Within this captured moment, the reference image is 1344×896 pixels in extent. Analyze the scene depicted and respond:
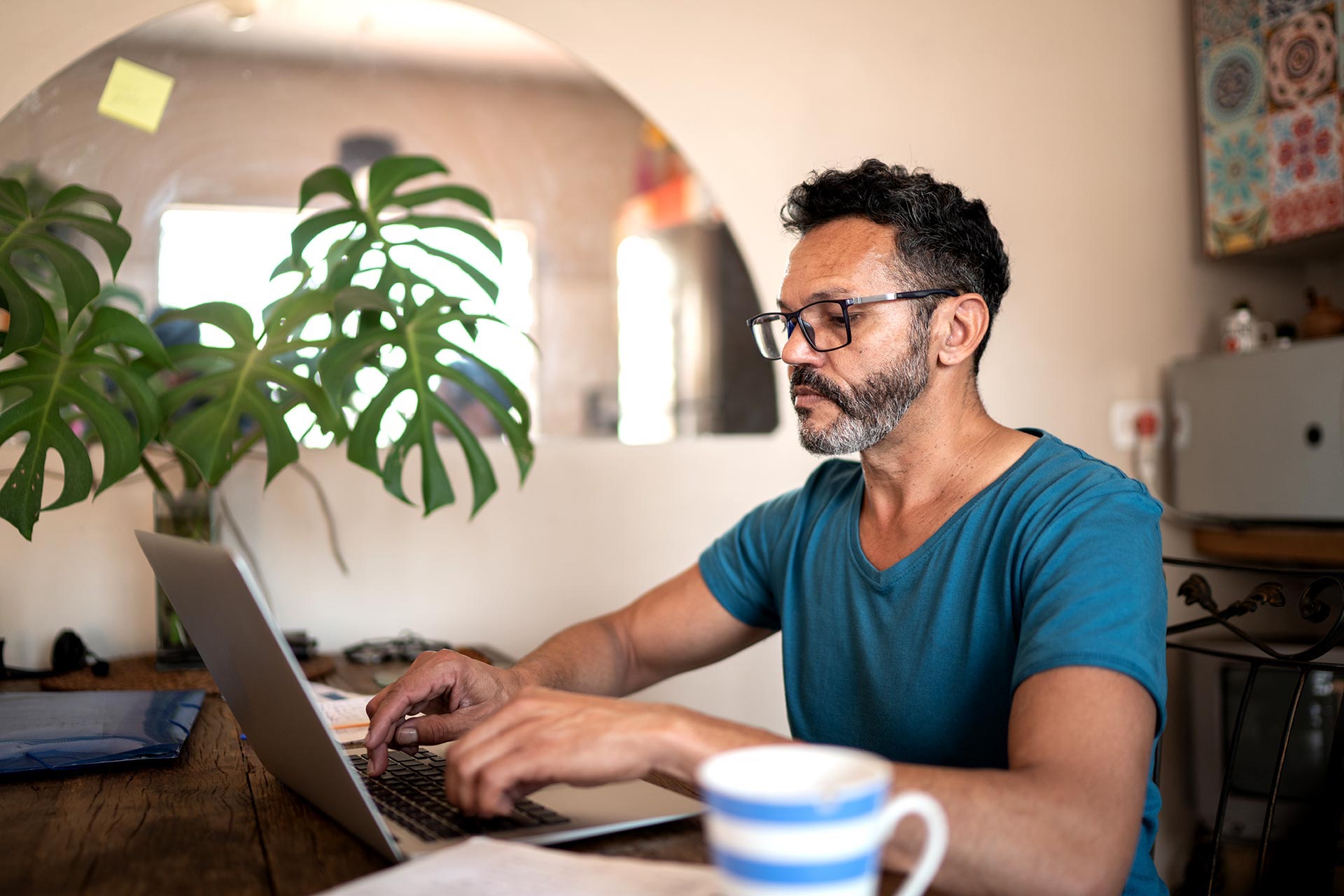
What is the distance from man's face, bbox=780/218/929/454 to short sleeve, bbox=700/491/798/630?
0.18 metres

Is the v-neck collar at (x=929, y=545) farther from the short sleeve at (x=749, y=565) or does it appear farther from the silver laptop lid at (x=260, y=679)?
the silver laptop lid at (x=260, y=679)

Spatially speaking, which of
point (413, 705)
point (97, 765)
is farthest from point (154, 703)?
point (413, 705)

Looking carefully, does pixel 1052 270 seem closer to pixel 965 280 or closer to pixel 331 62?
pixel 965 280

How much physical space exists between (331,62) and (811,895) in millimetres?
1925

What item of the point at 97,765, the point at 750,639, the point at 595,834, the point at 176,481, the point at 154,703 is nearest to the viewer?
the point at 595,834

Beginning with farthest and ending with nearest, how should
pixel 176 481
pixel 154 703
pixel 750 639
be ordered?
pixel 176 481
pixel 750 639
pixel 154 703

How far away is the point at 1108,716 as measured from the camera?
0.86 m

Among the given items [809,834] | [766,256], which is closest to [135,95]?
[766,256]

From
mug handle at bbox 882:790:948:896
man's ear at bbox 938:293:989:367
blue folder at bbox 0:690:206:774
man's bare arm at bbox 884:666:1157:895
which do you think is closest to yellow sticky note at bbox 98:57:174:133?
blue folder at bbox 0:690:206:774

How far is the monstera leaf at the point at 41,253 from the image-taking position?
1.36 m

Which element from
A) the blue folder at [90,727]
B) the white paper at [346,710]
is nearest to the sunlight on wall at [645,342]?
the white paper at [346,710]

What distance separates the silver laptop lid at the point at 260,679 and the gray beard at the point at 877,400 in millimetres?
717

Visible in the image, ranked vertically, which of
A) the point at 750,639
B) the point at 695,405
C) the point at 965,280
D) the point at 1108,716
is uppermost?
the point at 965,280

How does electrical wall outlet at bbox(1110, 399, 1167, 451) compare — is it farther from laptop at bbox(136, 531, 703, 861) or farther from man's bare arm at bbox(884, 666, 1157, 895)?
laptop at bbox(136, 531, 703, 861)
